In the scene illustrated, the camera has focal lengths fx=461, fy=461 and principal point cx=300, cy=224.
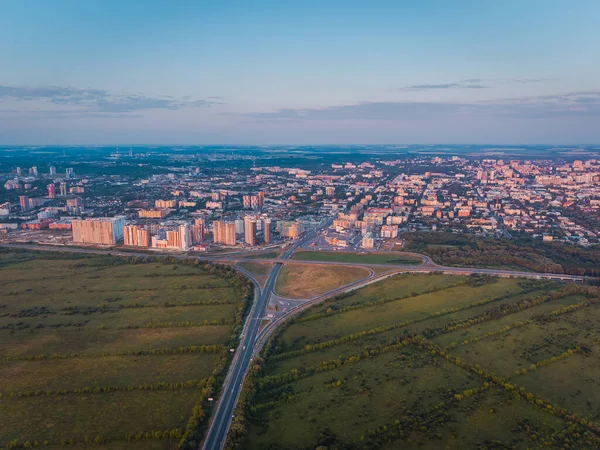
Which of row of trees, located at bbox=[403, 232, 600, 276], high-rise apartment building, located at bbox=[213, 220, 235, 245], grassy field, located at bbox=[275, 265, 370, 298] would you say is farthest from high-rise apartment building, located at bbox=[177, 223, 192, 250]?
row of trees, located at bbox=[403, 232, 600, 276]

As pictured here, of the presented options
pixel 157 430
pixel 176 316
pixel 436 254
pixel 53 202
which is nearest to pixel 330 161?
pixel 53 202

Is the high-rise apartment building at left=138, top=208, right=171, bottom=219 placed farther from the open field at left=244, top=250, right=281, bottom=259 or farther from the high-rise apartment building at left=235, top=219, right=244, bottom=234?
the open field at left=244, top=250, right=281, bottom=259

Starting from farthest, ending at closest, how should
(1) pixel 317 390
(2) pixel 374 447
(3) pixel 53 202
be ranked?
(3) pixel 53 202, (1) pixel 317 390, (2) pixel 374 447

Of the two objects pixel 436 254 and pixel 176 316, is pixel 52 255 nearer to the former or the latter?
pixel 176 316

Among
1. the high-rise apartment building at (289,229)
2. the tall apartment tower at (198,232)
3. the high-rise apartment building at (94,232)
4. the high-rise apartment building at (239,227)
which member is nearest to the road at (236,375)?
the tall apartment tower at (198,232)

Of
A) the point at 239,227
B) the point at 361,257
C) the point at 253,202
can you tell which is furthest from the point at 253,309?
the point at 253,202

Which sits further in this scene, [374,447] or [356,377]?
[356,377]

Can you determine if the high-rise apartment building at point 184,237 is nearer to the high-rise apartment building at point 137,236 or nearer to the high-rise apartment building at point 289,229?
the high-rise apartment building at point 137,236
